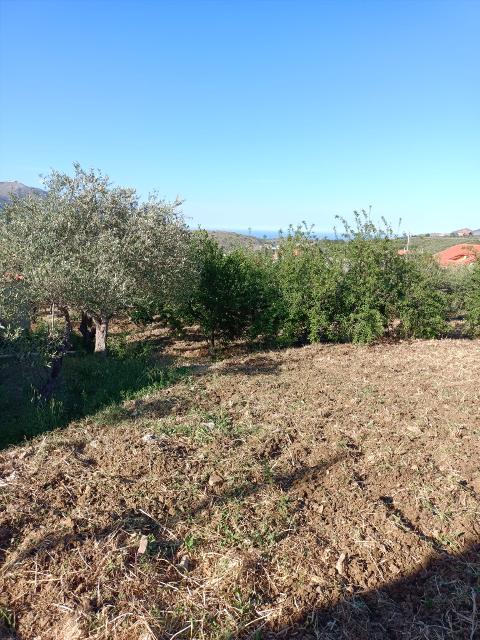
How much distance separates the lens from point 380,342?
434 inches

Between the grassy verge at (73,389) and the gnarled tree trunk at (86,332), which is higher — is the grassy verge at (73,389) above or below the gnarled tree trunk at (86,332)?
below

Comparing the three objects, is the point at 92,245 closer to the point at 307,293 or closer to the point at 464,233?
the point at 307,293

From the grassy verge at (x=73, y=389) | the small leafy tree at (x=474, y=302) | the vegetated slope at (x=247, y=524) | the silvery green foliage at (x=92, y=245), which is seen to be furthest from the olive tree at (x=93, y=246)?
the small leafy tree at (x=474, y=302)

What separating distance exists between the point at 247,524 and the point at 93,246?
20.1 ft

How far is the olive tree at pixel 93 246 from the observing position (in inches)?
279

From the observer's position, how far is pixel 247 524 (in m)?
3.46

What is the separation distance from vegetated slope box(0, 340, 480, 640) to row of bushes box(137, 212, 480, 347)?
4.89m

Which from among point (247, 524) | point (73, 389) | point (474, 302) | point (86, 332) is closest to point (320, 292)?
point (474, 302)

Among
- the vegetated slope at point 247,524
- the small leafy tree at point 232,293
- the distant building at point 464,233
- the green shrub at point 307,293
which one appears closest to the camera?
the vegetated slope at point 247,524

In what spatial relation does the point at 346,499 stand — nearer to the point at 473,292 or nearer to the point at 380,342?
the point at 380,342

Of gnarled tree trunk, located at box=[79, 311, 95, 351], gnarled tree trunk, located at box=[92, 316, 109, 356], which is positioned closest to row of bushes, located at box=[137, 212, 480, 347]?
gnarled tree trunk, located at box=[92, 316, 109, 356]

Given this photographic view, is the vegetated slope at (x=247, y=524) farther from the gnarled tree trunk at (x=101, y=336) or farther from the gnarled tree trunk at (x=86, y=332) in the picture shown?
the gnarled tree trunk at (x=86, y=332)

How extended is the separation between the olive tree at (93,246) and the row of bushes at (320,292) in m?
1.22

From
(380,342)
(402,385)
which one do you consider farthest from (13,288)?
(380,342)
